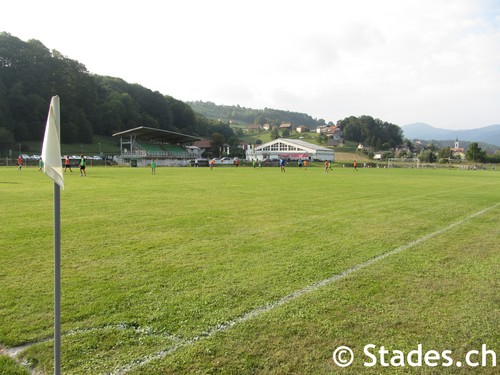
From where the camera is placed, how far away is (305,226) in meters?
10.1

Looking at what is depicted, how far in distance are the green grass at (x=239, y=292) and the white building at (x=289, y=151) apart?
10083 cm

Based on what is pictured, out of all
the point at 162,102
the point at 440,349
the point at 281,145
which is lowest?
the point at 440,349

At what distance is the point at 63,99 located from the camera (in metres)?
94.6

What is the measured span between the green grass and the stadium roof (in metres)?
68.4

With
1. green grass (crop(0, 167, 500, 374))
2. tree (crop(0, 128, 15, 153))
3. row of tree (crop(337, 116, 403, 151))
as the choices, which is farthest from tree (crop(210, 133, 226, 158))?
green grass (crop(0, 167, 500, 374))

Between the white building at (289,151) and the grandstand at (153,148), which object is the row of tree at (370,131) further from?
the grandstand at (153,148)

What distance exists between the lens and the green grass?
3.68 metres

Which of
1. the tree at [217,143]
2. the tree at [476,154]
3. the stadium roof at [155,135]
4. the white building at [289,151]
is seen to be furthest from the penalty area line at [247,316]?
the tree at [476,154]

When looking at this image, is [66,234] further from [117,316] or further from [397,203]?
[397,203]

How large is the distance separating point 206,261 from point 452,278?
4.06 meters

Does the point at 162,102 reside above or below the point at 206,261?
above

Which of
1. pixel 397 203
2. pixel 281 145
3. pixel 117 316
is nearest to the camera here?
pixel 117 316

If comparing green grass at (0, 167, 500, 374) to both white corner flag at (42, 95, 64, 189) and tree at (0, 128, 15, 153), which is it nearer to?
white corner flag at (42, 95, 64, 189)

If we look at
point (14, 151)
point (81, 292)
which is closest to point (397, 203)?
point (81, 292)
